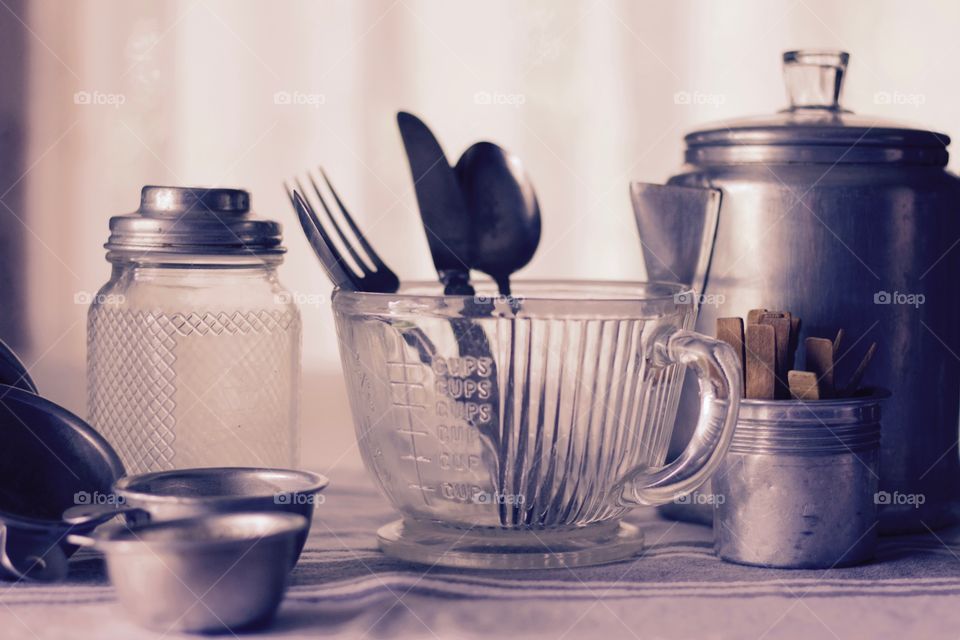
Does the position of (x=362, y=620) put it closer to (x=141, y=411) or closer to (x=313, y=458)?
(x=141, y=411)

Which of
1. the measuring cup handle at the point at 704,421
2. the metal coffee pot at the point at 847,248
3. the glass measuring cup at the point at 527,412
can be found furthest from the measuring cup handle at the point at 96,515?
the metal coffee pot at the point at 847,248

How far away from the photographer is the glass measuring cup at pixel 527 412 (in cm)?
66

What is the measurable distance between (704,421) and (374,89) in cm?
62

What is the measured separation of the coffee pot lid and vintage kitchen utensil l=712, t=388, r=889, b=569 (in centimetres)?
17

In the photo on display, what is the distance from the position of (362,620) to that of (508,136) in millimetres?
675

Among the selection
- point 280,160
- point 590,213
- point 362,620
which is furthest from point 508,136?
point 362,620

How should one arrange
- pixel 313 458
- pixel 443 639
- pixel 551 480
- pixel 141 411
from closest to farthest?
pixel 443 639, pixel 551 480, pixel 141 411, pixel 313 458

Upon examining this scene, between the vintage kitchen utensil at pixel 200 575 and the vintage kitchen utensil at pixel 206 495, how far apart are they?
0.6 inches

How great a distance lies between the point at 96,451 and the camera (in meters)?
0.71

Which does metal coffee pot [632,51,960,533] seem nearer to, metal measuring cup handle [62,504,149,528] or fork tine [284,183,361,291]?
fork tine [284,183,361,291]

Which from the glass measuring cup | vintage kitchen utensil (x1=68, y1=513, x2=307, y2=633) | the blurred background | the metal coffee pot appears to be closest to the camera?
vintage kitchen utensil (x1=68, y1=513, x2=307, y2=633)

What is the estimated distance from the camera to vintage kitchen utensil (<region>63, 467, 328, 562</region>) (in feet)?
1.97

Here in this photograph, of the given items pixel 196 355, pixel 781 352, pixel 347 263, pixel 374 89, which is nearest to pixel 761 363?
pixel 781 352

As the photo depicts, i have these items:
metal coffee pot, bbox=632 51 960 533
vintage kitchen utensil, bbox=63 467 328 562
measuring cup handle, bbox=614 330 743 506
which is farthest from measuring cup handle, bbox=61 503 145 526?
metal coffee pot, bbox=632 51 960 533
